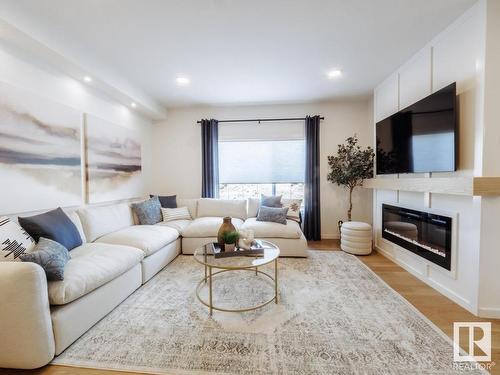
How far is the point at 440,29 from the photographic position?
86.2 inches

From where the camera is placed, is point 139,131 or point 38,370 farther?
point 139,131

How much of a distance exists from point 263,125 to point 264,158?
2.14 feet

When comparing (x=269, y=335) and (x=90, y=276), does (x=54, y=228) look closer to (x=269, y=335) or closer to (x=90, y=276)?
(x=90, y=276)

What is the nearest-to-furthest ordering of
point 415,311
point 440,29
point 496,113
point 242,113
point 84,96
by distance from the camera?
point 496,113 < point 415,311 < point 440,29 < point 84,96 < point 242,113

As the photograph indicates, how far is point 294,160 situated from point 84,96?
11.3ft

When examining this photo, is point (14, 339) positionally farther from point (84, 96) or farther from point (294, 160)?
point (294, 160)

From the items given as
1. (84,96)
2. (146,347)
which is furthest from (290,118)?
(146,347)

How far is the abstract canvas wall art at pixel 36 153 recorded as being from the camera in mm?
2037

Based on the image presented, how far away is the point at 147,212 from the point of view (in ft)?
11.4

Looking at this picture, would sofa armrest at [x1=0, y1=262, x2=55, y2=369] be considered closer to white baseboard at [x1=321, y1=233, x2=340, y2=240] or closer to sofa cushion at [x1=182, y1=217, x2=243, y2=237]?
sofa cushion at [x1=182, y1=217, x2=243, y2=237]

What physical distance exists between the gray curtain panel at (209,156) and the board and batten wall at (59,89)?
1231mm

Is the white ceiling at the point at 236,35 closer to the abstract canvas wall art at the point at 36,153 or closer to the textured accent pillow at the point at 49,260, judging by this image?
the abstract canvas wall art at the point at 36,153
